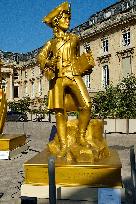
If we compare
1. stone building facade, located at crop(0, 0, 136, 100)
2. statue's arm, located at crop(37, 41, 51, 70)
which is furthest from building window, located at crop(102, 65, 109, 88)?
statue's arm, located at crop(37, 41, 51, 70)

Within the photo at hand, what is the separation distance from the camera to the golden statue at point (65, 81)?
19.9ft

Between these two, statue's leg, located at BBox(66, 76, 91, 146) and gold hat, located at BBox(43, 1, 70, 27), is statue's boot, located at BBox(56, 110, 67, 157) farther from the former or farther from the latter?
gold hat, located at BBox(43, 1, 70, 27)

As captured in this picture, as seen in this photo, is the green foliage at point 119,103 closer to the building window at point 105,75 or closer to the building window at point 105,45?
the building window at point 105,75

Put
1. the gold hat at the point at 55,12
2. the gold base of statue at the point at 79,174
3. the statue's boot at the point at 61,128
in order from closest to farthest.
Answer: the gold base of statue at the point at 79,174 < the statue's boot at the point at 61,128 < the gold hat at the point at 55,12

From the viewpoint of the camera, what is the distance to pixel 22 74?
58.0 m

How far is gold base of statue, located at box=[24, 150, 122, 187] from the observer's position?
523cm

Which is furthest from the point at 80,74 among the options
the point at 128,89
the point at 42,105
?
the point at 42,105

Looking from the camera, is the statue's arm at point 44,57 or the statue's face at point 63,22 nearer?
the statue's arm at point 44,57

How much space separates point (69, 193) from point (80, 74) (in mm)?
2108

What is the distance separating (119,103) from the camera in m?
23.9

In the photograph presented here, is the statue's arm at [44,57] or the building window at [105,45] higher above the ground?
the building window at [105,45]

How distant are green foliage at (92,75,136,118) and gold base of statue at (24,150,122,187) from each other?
18.2 m

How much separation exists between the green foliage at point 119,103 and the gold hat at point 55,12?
17.5m

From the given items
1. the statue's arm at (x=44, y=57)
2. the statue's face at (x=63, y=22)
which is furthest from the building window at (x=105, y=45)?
the statue's arm at (x=44, y=57)
